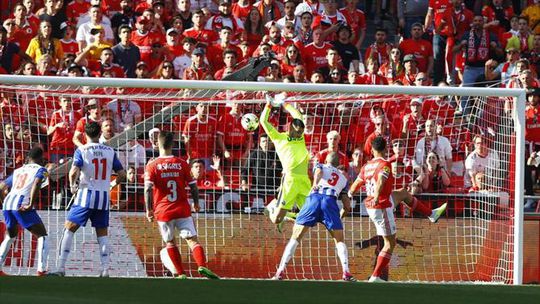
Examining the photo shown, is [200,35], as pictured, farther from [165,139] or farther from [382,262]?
[382,262]

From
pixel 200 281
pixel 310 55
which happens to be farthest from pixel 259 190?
pixel 200 281

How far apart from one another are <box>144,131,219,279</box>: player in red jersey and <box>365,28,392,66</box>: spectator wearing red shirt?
5592 mm

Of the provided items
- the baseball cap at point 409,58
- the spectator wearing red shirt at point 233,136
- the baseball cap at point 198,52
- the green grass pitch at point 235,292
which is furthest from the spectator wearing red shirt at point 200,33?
the green grass pitch at point 235,292

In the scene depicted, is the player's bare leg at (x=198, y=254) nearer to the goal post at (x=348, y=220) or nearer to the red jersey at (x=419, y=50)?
the goal post at (x=348, y=220)

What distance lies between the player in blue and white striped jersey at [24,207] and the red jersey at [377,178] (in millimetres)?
3310

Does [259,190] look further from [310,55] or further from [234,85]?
[310,55]

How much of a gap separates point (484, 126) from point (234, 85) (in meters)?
3.08

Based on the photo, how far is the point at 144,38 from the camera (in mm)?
18109

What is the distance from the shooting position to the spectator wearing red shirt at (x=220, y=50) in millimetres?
18094

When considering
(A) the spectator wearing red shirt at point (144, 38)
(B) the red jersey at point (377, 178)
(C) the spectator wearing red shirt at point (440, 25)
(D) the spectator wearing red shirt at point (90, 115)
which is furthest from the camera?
(C) the spectator wearing red shirt at point (440, 25)

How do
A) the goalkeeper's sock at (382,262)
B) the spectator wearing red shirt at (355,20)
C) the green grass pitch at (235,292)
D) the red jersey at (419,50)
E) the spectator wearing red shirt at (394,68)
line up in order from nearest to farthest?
the green grass pitch at (235,292)
the goalkeeper's sock at (382,262)
the spectator wearing red shirt at (394,68)
the red jersey at (419,50)
the spectator wearing red shirt at (355,20)

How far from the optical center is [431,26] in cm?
1978

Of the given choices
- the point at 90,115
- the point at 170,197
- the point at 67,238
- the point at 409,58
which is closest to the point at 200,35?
the point at 409,58

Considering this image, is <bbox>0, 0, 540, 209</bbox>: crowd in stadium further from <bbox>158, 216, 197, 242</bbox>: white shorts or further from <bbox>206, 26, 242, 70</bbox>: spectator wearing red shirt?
<bbox>158, 216, 197, 242</bbox>: white shorts
